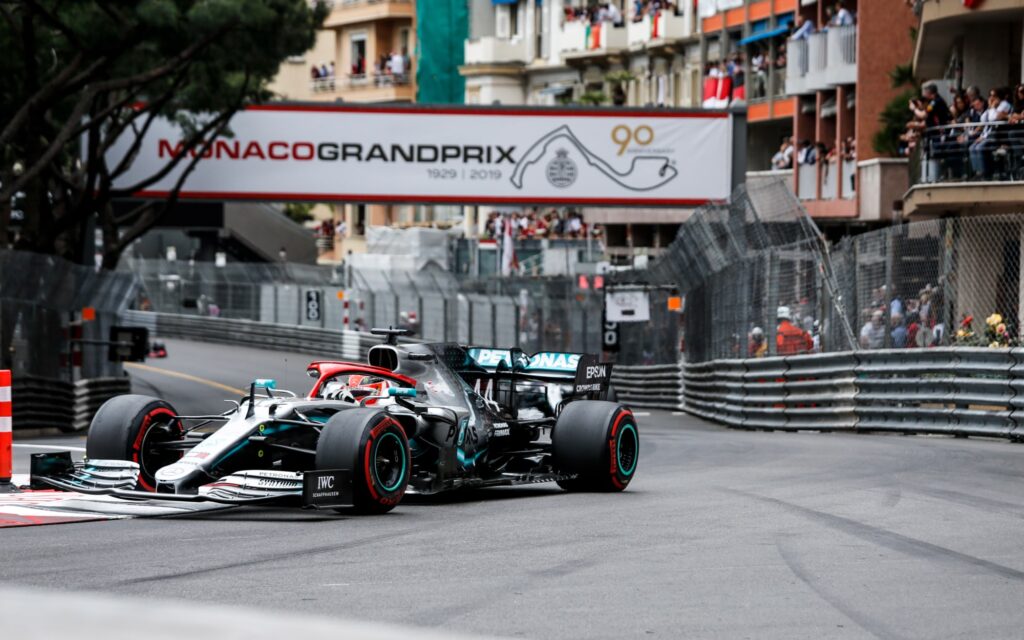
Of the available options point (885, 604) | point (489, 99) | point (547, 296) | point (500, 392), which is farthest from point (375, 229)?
point (885, 604)

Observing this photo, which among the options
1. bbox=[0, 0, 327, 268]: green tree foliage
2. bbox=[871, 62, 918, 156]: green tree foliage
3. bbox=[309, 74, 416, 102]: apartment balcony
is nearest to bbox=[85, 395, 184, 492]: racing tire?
bbox=[0, 0, 327, 268]: green tree foliage

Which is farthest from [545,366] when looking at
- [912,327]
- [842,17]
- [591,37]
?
[591,37]

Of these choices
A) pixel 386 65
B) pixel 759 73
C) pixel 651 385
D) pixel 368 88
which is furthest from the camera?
pixel 368 88

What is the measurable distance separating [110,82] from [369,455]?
19.8 metres

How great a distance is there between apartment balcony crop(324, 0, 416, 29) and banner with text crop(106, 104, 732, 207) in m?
40.9

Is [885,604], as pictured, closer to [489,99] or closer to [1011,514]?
[1011,514]

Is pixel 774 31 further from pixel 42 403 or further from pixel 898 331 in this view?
pixel 42 403

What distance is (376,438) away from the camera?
30.6ft

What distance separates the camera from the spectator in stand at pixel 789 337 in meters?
21.7

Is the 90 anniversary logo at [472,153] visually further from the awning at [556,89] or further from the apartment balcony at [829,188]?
the awning at [556,89]

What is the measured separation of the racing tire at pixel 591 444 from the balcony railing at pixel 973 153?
12128 mm

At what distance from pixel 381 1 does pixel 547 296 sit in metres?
37.9

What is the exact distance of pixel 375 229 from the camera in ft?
210

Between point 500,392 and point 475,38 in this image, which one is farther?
point 475,38
